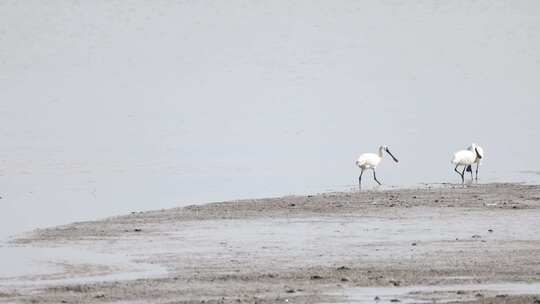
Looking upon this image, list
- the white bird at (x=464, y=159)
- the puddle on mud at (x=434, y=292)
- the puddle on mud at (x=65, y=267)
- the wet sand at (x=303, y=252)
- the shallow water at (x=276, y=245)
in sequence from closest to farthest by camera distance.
A: the puddle on mud at (x=434, y=292) < the wet sand at (x=303, y=252) < the puddle on mud at (x=65, y=267) < the shallow water at (x=276, y=245) < the white bird at (x=464, y=159)

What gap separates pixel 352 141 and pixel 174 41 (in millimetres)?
27278

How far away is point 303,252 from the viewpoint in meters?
14.5

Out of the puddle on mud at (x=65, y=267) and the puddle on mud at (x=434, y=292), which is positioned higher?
the puddle on mud at (x=65, y=267)

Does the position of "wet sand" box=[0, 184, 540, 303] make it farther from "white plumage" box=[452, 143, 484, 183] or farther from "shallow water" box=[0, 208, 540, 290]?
"white plumage" box=[452, 143, 484, 183]

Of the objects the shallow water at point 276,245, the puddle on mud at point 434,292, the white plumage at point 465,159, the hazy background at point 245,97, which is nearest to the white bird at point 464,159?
the white plumage at point 465,159

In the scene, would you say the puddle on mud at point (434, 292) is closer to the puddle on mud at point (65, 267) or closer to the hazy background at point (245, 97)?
the puddle on mud at point (65, 267)

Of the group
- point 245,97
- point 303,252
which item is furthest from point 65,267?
point 245,97

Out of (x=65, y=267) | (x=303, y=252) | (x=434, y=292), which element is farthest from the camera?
(x=303, y=252)

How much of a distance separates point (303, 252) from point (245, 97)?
2480 centimetres

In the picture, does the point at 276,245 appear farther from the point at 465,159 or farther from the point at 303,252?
the point at 465,159

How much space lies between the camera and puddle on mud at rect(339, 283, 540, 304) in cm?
1157

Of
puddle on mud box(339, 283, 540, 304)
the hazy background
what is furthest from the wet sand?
Answer: the hazy background

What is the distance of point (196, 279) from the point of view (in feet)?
41.5

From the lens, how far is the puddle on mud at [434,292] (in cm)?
1157
